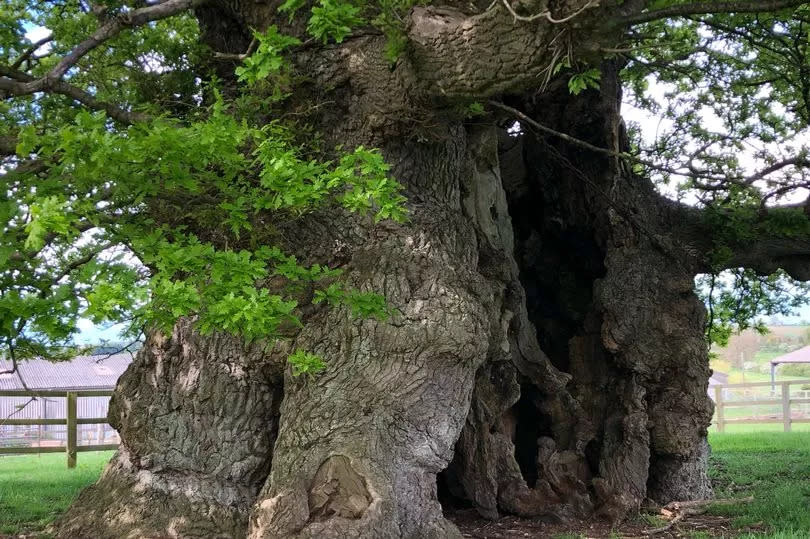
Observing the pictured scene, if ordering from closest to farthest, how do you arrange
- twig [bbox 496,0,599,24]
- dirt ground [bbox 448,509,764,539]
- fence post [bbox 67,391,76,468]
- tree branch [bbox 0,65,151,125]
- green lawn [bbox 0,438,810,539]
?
twig [bbox 496,0,599,24]
tree branch [bbox 0,65,151,125]
dirt ground [bbox 448,509,764,539]
green lawn [bbox 0,438,810,539]
fence post [bbox 67,391,76,468]

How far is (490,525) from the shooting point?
263 inches

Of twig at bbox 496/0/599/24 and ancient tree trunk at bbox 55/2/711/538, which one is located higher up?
twig at bbox 496/0/599/24

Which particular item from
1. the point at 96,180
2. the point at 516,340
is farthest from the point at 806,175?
the point at 96,180

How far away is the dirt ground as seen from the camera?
6145 millimetres

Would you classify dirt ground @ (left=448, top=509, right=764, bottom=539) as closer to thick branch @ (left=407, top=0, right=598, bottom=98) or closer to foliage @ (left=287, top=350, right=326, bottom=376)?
foliage @ (left=287, top=350, right=326, bottom=376)

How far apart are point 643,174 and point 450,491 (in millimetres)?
4392

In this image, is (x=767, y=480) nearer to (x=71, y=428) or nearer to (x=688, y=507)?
(x=688, y=507)

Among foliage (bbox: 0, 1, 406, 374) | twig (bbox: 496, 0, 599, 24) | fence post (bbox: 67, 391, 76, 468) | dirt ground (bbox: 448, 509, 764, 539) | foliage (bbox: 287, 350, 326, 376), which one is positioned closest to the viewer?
foliage (bbox: 0, 1, 406, 374)

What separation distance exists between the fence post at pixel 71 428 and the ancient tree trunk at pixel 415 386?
773cm

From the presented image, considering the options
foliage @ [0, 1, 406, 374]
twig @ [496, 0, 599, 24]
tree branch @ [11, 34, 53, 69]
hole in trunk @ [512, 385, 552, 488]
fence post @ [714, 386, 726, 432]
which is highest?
tree branch @ [11, 34, 53, 69]

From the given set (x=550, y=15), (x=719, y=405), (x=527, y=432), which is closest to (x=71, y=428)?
(x=527, y=432)

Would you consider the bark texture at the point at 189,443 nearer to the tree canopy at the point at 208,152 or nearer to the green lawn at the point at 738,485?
the tree canopy at the point at 208,152

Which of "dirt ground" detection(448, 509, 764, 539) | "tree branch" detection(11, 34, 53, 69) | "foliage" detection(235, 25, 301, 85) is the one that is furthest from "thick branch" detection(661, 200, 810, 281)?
"tree branch" detection(11, 34, 53, 69)

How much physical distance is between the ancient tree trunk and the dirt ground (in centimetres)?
15
